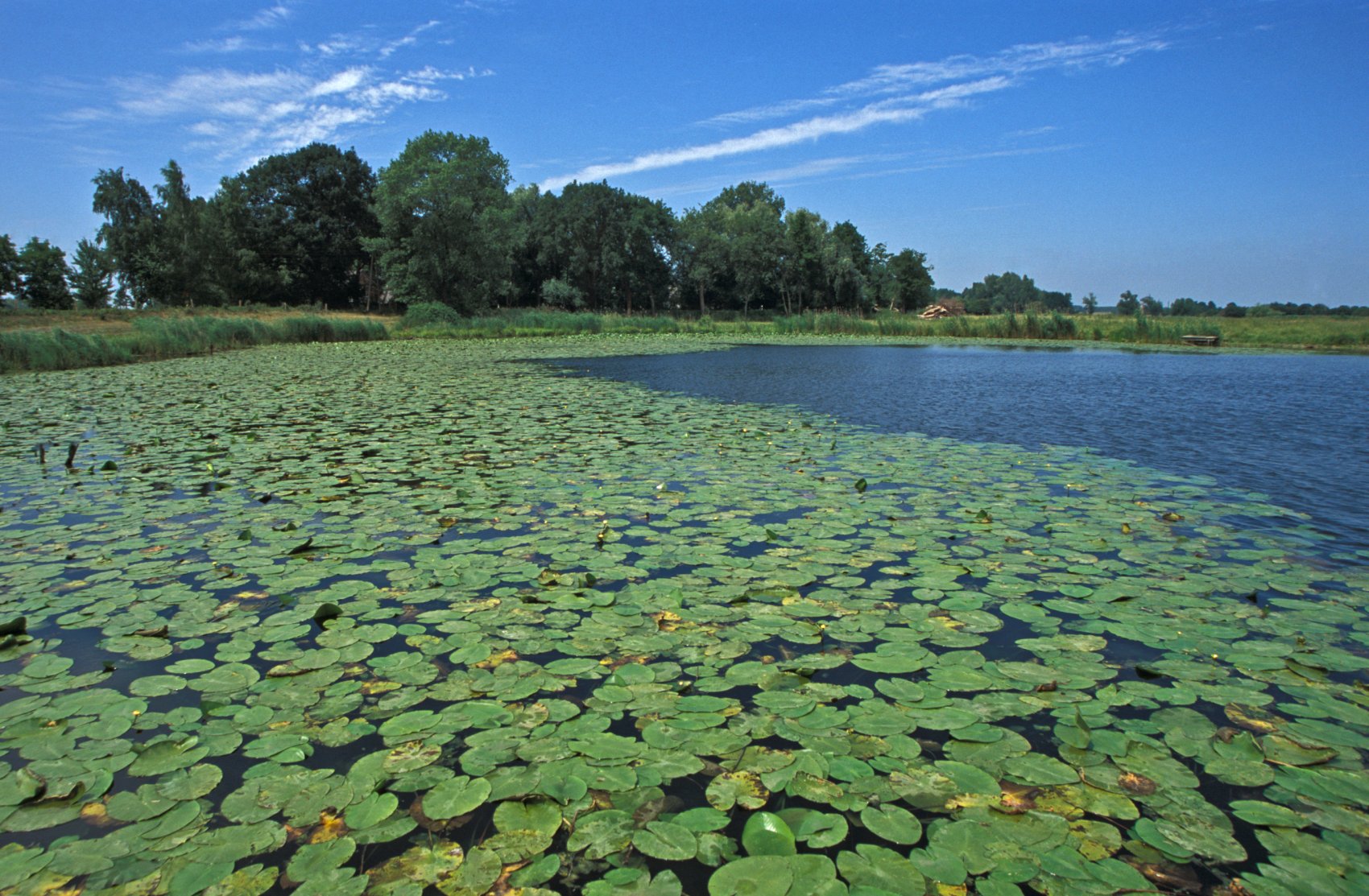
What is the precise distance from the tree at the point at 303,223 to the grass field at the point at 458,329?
4.78m

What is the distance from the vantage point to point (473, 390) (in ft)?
40.2

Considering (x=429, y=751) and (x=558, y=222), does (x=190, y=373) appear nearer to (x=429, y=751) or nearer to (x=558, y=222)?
(x=429, y=751)

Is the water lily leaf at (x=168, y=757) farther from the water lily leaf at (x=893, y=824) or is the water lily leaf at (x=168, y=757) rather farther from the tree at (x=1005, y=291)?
the tree at (x=1005, y=291)

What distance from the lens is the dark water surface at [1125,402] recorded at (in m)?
6.62

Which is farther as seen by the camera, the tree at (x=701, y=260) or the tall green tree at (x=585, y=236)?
the tree at (x=701, y=260)

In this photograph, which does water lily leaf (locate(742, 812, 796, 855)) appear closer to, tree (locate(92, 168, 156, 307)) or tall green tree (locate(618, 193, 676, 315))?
tree (locate(92, 168, 156, 307))

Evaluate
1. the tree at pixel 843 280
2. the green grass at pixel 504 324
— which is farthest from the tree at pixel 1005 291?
the green grass at pixel 504 324

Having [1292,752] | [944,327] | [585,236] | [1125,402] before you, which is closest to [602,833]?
[1292,752]

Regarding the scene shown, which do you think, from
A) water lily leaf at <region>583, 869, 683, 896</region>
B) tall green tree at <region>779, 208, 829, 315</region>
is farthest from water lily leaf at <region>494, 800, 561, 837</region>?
tall green tree at <region>779, 208, 829, 315</region>

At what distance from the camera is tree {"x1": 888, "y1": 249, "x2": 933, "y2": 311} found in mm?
72688

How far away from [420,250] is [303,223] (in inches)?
421

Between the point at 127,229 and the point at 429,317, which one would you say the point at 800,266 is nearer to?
the point at 429,317

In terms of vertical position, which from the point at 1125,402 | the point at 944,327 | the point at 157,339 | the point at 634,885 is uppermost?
the point at 944,327

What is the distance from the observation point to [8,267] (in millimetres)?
36406
